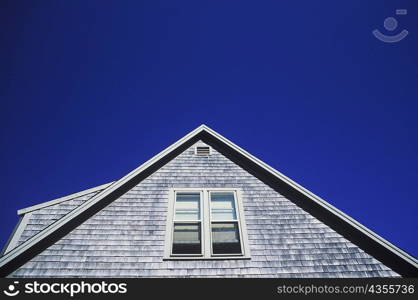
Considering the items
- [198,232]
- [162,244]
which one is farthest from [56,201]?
[198,232]

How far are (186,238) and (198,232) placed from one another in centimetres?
34

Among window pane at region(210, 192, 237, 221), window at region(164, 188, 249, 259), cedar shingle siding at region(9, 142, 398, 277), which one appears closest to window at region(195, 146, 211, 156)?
cedar shingle siding at region(9, 142, 398, 277)

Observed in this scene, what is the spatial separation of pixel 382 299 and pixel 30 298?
6.51 metres

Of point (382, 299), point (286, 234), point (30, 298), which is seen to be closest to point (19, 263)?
point (30, 298)

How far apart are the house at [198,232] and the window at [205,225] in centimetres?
2

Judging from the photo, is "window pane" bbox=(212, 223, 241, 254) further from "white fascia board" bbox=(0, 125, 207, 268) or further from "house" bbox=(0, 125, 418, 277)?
"white fascia board" bbox=(0, 125, 207, 268)

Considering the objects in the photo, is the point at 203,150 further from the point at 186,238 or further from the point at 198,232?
the point at 186,238

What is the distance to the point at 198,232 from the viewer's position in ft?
20.5

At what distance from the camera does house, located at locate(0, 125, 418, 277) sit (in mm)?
5309

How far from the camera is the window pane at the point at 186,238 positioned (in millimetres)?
5820

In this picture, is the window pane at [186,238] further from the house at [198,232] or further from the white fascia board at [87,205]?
the white fascia board at [87,205]

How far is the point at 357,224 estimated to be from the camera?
6043 mm

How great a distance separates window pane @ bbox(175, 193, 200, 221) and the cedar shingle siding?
0.34 metres

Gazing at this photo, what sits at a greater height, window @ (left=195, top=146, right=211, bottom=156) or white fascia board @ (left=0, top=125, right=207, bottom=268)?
window @ (left=195, top=146, right=211, bottom=156)
